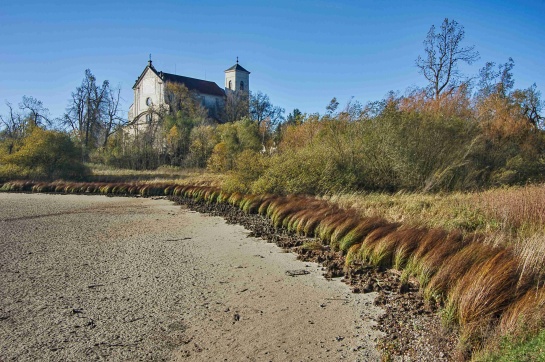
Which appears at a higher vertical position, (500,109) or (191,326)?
(500,109)

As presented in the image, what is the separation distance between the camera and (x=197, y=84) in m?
58.8

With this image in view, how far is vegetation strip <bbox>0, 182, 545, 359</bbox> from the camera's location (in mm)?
4094

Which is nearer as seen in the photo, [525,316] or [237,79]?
[525,316]

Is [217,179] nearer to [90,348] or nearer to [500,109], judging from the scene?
[500,109]

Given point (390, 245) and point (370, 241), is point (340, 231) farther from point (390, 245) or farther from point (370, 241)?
point (390, 245)

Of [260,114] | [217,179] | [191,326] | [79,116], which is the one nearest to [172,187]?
[217,179]

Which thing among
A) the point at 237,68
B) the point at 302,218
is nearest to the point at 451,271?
the point at 302,218

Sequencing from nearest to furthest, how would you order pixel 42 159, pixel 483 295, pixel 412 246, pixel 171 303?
pixel 483 295
pixel 171 303
pixel 412 246
pixel 42 159

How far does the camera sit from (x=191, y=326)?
15.9ft

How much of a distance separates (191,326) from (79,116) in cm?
4418

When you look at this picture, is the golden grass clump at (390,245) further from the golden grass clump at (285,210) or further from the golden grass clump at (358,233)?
the golden grass clump at (285,210)

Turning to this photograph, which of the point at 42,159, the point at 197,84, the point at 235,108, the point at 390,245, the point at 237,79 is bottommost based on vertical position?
the point at 390,245

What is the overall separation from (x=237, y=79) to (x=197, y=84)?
29.3ft

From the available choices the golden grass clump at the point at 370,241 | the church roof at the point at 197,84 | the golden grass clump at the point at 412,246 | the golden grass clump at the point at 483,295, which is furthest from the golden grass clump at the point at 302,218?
the church roof at the point at 197,84
